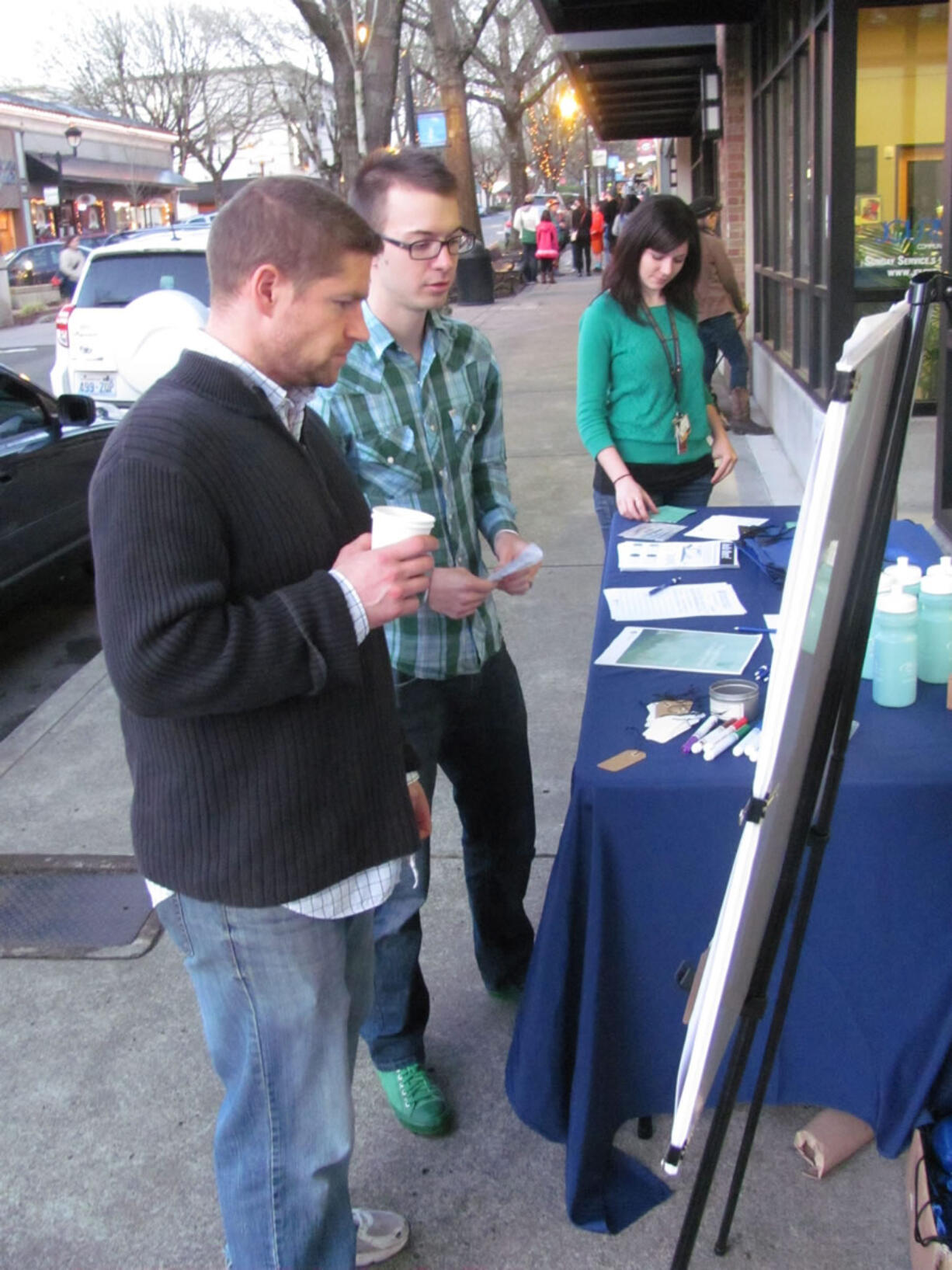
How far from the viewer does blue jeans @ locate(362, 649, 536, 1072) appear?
8.72 ft

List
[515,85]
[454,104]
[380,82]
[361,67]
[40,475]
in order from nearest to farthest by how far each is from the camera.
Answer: [40,475]
[380,82]
[361,67]
[454,104]
[515,85]

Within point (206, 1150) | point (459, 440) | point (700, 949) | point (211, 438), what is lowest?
point (206, 1150)

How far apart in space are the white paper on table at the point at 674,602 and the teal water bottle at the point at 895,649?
0.66 m

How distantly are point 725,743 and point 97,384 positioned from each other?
27.3 ft

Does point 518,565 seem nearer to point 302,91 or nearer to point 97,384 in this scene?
point 97,384

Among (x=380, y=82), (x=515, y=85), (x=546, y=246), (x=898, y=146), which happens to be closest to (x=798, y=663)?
(x=898, y=146)

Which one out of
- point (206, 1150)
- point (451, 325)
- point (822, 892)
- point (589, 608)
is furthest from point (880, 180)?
point (206, 1150)

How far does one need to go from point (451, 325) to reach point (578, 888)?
1.27m

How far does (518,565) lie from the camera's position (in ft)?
8.42

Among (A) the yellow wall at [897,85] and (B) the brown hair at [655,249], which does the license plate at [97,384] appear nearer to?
(A) the yellow wall at [897,85]

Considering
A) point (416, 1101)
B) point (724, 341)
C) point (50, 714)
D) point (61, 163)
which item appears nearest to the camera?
point (416, 1101)

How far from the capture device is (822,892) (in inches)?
92.4

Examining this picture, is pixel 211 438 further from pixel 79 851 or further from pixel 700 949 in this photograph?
pixel 79 851

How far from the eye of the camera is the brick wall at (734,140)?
1168 centimetres
